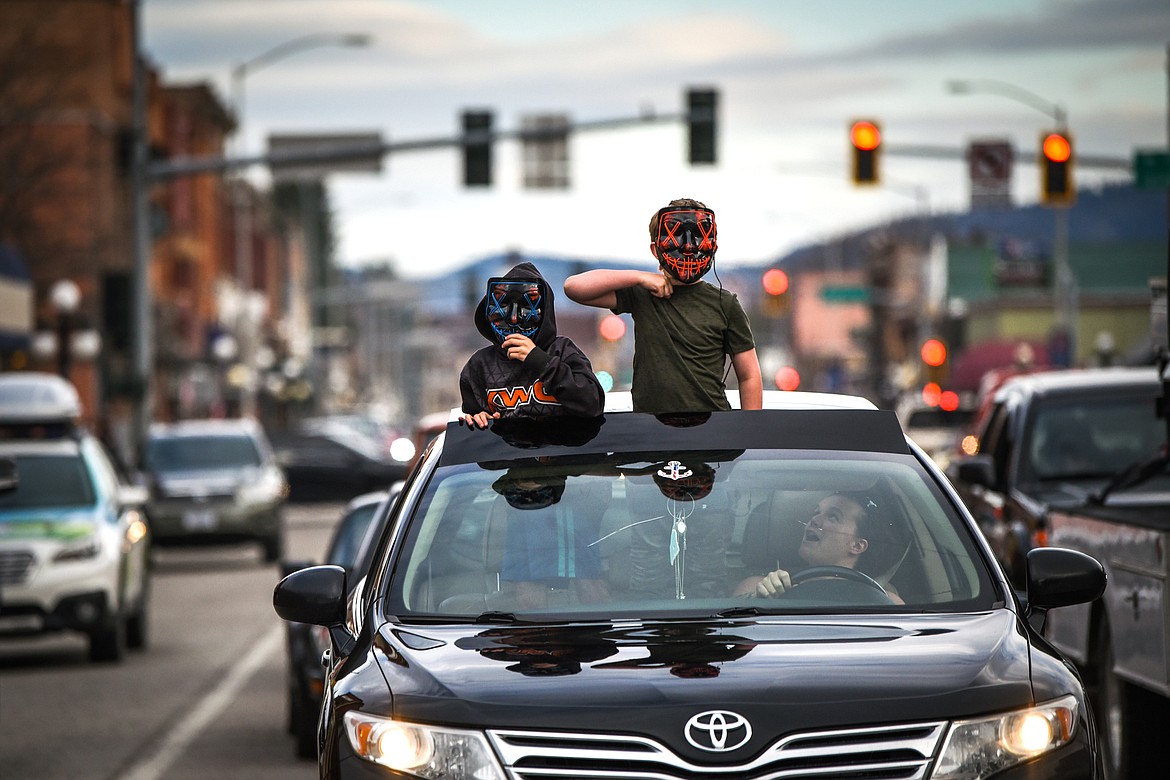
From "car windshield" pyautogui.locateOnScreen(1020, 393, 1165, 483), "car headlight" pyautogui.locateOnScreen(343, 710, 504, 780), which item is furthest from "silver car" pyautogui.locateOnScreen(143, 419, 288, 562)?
"car headlight" pyautogui.locateOnScreen(343, 710, 504, 780)

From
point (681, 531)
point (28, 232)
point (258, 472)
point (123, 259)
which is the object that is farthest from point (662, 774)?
point (123, 259)

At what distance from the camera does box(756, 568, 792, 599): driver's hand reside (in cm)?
588

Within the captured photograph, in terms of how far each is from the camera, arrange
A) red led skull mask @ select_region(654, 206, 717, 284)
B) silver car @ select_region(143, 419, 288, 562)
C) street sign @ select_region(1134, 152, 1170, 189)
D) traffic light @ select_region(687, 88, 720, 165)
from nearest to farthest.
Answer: red led skull mask @ select_region(654, 206, 717, 284), silver car @ select_region(143, 419, 288, 562), traffic light @ select_region(687, 88, 720, 165), street sign @ select_region(1134, 152, 1170, 189)

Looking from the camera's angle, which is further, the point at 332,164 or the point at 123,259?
the point at 123,259

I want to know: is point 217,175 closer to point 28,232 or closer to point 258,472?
point 28,232

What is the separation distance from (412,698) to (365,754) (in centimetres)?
18

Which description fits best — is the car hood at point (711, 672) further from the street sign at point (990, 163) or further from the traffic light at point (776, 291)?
the traffic light at point (776, 291)

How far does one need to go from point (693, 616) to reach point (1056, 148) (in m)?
27.4

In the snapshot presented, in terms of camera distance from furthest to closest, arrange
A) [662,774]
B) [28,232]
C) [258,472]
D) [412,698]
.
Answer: [28,232] < [258,472] < [412,698] < [662,774]

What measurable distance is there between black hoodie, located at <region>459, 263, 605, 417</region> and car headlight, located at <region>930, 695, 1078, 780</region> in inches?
77.5

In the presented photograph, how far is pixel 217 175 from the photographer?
287 feet

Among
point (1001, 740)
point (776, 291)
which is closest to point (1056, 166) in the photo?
point (776, 291)

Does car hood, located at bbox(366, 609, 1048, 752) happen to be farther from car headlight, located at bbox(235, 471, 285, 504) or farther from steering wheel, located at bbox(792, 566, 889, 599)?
car headlight, located at bbox(235, 471, 285, 504)

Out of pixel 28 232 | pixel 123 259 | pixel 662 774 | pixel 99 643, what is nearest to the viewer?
pixel 662 774
